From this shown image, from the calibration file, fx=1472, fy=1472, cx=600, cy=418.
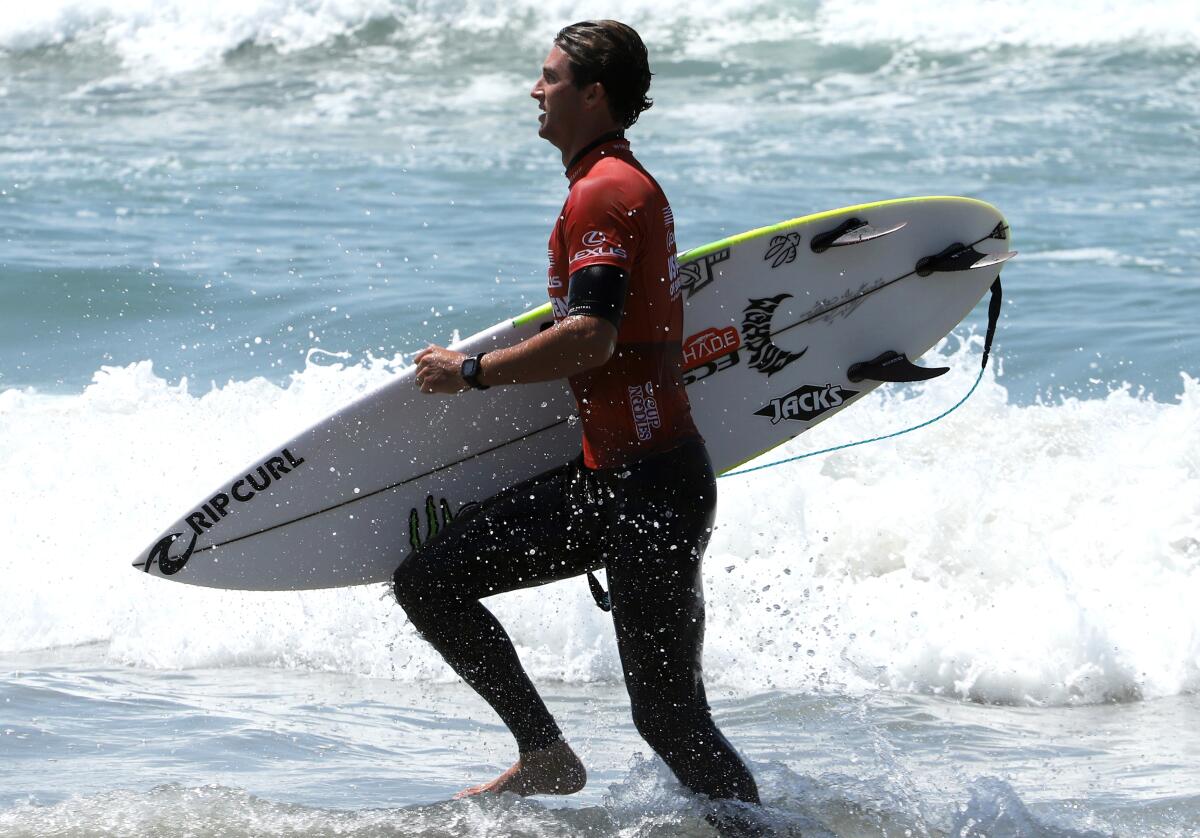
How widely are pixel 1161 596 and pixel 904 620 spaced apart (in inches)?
40.9

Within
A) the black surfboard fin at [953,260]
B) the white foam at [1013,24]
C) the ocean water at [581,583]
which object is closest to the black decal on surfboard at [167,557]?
the ocean water at [581,583]

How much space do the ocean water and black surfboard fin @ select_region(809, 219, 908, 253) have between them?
137 cm

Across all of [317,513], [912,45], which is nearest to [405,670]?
[317,513]

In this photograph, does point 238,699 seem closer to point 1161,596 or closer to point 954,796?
point 954,796

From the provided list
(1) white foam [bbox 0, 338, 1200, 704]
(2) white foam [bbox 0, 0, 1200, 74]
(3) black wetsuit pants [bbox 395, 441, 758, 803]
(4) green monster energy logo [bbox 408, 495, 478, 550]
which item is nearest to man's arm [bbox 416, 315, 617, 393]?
(3) black wetsuit pants [bbox 395, 441, 758, 803]

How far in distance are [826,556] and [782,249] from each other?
2.73 meters

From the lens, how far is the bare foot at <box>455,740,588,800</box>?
10.9 ft

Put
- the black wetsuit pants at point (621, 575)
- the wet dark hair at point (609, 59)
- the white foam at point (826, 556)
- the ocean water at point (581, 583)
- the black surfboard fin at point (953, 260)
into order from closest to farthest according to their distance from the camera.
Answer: the wet dark hair at point (609, 59) → the black wetsuit pants at point (621, 575) → the ocean water at point (581, 583) → the black surfboard fin at point (953, 260) → the white foam at point (826, 556)

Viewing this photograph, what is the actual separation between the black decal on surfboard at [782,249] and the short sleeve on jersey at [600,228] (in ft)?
3.77

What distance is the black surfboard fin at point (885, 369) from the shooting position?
13.1 feet

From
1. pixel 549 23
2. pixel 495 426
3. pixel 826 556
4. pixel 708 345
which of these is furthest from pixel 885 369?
pixel 549 23

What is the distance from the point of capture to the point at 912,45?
18.3 metres

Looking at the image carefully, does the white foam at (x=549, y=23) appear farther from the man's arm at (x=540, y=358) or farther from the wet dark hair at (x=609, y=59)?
the man's arm at (x=540, y=358)

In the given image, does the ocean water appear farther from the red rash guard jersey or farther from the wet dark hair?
the wet dark hair
